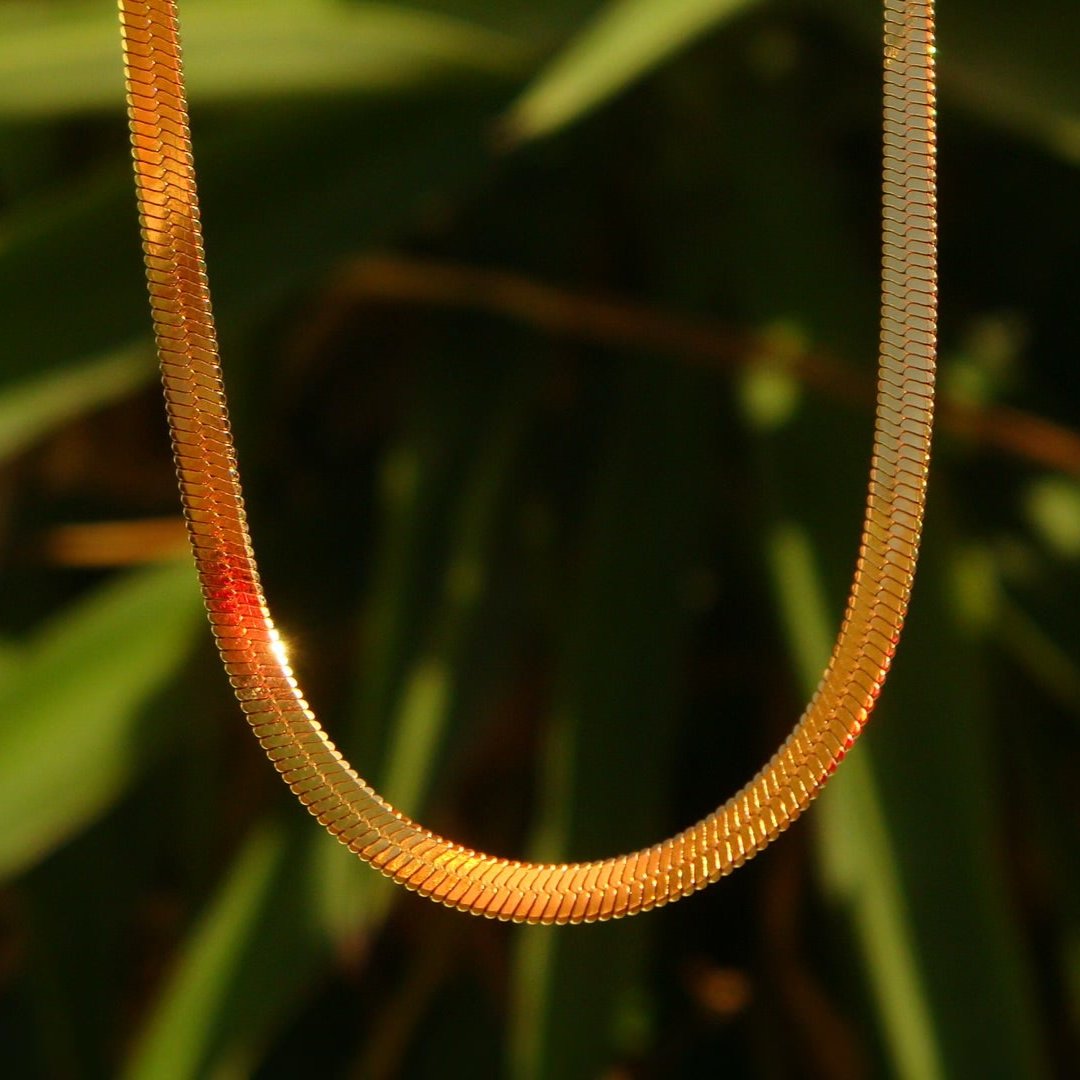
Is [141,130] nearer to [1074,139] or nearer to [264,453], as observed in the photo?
[1074,139]

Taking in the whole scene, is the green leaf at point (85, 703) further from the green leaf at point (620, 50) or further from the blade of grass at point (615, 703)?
the green leaf at point (620, 50)

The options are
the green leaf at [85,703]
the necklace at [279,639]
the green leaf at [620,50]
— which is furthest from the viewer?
the green leaf at [85,703]

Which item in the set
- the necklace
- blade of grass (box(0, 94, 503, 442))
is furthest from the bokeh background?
the necklace

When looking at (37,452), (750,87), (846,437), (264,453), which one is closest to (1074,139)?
(846,437)

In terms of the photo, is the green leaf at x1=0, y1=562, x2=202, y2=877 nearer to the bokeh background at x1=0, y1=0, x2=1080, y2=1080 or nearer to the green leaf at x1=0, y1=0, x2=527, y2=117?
the bokeh background at x1=0, y1=0, x2=1080, y2=1080

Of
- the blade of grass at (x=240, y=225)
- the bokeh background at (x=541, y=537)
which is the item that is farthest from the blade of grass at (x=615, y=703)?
the blade of grass at (x=240, y=225)

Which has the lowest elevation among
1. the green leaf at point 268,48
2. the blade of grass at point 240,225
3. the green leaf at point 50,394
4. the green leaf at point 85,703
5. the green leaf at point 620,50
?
the green leaf at point 85,703

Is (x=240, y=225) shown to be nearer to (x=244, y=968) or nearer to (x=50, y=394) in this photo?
(x=50, y=394)
